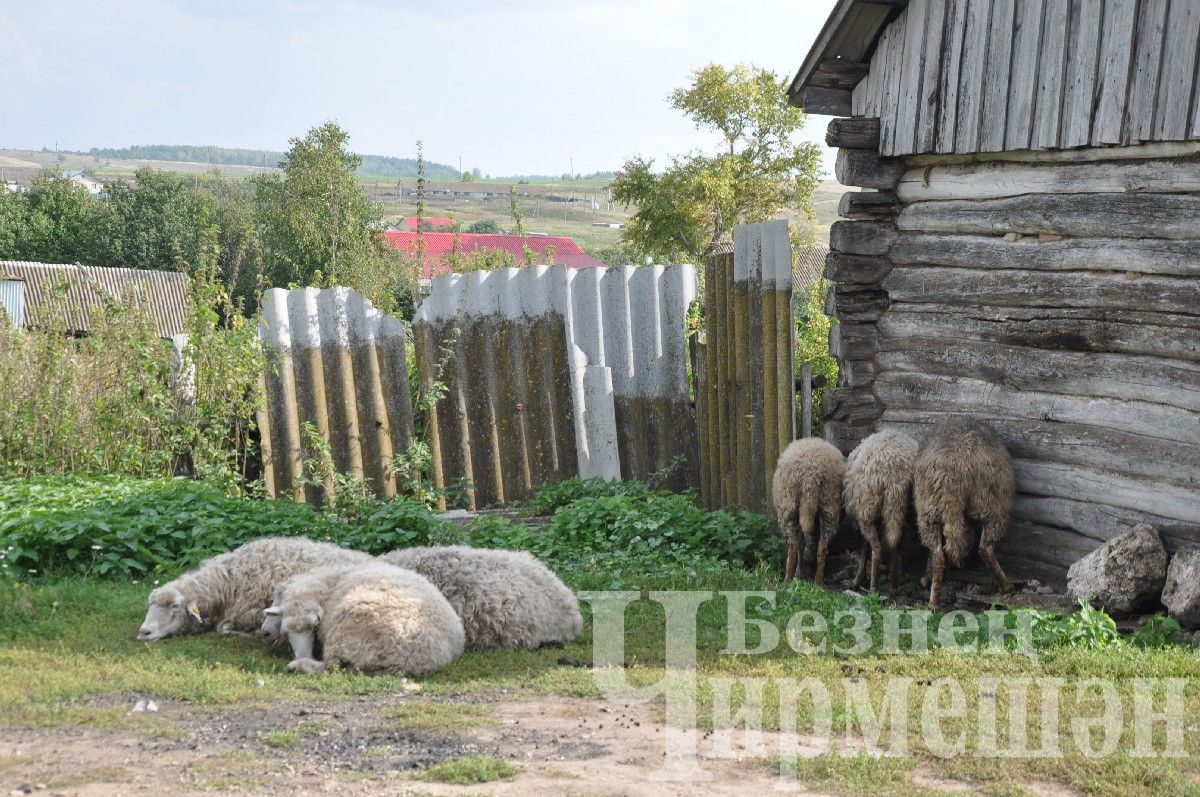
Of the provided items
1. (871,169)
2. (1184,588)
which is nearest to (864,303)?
(871,169)

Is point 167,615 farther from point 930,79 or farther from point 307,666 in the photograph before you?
point 930,79

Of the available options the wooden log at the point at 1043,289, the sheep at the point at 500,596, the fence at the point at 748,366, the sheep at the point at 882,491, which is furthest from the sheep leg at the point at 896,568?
the sheep at the point at 500,596

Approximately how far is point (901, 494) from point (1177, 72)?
11.0ft

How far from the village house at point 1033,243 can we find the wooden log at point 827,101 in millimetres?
19

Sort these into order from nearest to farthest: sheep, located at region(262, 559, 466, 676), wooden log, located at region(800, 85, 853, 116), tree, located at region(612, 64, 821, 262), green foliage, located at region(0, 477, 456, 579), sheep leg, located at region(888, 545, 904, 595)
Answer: sheep, located at region(262, 559, 466, 676)
green foliage, located at region(0, 477, 456, 579)
sheep leg, located at region(888, 545, 904, 595)
wooden log, located at region(800, 85, 853, 116)
tree, located at region(612, 64, 821, 262)

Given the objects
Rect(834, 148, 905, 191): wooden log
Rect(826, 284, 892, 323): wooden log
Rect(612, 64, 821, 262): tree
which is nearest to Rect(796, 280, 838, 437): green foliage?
Rect(826, 284, 892, 323): wooden log

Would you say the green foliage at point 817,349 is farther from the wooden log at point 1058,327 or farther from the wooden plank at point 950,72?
the wooden plank at point 950,72

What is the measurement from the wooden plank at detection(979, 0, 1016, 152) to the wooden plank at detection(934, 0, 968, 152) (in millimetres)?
277

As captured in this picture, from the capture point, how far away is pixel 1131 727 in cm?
588

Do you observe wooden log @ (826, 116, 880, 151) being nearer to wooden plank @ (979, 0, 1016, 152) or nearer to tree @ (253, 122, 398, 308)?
wooden plank @ (979, 0, 1016, 152)

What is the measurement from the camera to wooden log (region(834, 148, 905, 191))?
33.6 ft

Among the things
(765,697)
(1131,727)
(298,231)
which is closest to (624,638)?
(765,697)

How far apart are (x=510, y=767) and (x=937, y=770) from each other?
6.00 ft

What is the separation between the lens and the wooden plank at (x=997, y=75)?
A: 30.0ft
